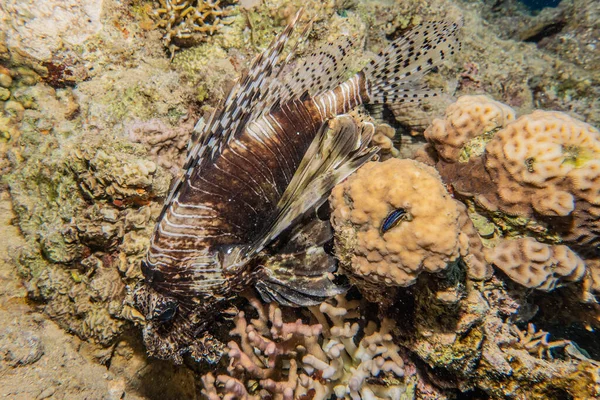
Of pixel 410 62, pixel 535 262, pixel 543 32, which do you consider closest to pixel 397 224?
pixel 535 262

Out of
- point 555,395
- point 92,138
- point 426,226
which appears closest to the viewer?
point 426,226

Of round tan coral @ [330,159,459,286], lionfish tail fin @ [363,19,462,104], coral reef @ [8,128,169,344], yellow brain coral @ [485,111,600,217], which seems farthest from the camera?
lionfish tail fin @ [363,19,462,104]

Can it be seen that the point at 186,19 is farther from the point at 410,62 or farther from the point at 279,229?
the point at 279,229

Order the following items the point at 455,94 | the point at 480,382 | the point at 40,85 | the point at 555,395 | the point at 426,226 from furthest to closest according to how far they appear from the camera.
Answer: the point at 455,94 < the point at 40,85 < the point at 480,382 < the point at 555,395 < the point at 426,226

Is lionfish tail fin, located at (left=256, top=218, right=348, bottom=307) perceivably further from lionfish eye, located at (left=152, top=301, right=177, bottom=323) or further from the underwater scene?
lionfish eye, located at (left=152, top=301, right=177, bottom=323)

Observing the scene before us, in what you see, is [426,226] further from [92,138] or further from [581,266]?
[92,138]

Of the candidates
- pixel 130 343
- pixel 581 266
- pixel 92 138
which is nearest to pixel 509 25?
pixel 581 266

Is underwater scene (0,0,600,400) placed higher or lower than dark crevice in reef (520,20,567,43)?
higher

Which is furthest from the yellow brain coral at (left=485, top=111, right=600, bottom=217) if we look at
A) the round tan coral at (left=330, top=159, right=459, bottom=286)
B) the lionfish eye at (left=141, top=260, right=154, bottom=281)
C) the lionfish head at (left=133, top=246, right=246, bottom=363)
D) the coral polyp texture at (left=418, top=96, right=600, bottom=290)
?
the lionfish eye at (left=141, top=260, right=154, bottom=281)
